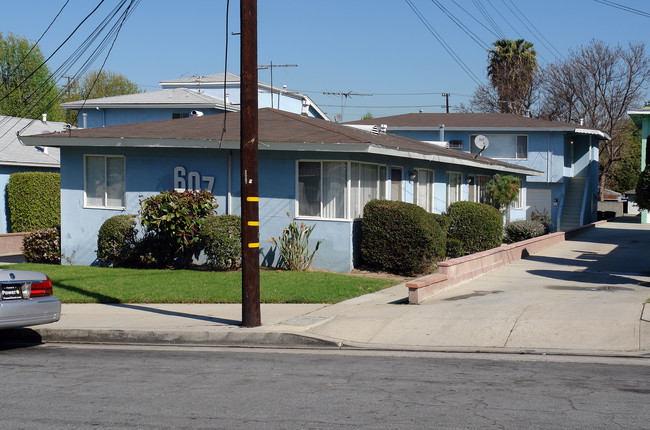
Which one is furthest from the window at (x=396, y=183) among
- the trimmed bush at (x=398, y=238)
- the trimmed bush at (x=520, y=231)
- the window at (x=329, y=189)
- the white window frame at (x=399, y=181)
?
the trimmed bush at (x=520, y=231)

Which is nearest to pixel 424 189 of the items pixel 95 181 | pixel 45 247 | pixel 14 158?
pixel 95 181

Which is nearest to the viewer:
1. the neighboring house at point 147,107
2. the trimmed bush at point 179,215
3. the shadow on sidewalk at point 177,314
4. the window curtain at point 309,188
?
the shadow on sidewalk at point 177,314

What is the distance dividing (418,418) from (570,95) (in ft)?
172

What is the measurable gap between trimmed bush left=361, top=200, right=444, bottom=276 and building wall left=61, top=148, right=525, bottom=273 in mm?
496

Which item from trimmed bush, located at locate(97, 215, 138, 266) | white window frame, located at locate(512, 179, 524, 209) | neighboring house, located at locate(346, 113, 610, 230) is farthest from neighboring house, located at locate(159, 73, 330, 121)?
trimmed bush, located at locate(97, 215, 138, 266)

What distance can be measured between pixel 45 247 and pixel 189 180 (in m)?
5.19

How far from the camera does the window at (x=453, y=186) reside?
24125 mm

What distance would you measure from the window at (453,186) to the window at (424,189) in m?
1.84

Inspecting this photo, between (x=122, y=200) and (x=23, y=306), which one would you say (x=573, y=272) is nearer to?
(x=122, y=200)

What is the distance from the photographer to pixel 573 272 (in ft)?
58.9

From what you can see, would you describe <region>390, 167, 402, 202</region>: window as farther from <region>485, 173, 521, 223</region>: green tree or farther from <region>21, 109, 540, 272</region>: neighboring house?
<region>485, 173, 521, 223</region>: green tree

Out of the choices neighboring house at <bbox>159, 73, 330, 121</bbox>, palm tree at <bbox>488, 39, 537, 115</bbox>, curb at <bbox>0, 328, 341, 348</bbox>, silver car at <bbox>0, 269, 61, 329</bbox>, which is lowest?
curb at <bbox>0, 328, 341, 348</bbox>

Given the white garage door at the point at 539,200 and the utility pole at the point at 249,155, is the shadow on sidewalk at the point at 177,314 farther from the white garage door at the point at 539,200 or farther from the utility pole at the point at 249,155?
the white garage door at the point at 539,200

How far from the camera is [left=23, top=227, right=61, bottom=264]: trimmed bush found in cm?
2025
